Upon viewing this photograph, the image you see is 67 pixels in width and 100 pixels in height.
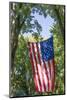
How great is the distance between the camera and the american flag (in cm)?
236

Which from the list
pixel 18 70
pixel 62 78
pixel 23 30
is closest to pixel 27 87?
pixel 18 70

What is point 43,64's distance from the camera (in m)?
2.39

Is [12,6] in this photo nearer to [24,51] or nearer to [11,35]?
[11,35]

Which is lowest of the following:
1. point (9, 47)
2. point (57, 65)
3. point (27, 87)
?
point (27, 87)

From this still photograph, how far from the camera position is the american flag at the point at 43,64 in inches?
93.0

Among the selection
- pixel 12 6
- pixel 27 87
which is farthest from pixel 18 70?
pixel 12 6

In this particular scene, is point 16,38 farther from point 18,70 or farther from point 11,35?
point 18,70

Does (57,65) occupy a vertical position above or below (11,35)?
below

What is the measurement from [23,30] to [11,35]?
11cm

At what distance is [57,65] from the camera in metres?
2.43

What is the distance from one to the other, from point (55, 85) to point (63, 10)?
64cm

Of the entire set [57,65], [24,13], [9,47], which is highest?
[24,13]

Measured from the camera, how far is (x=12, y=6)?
232 centimetres

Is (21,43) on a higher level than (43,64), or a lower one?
higher
